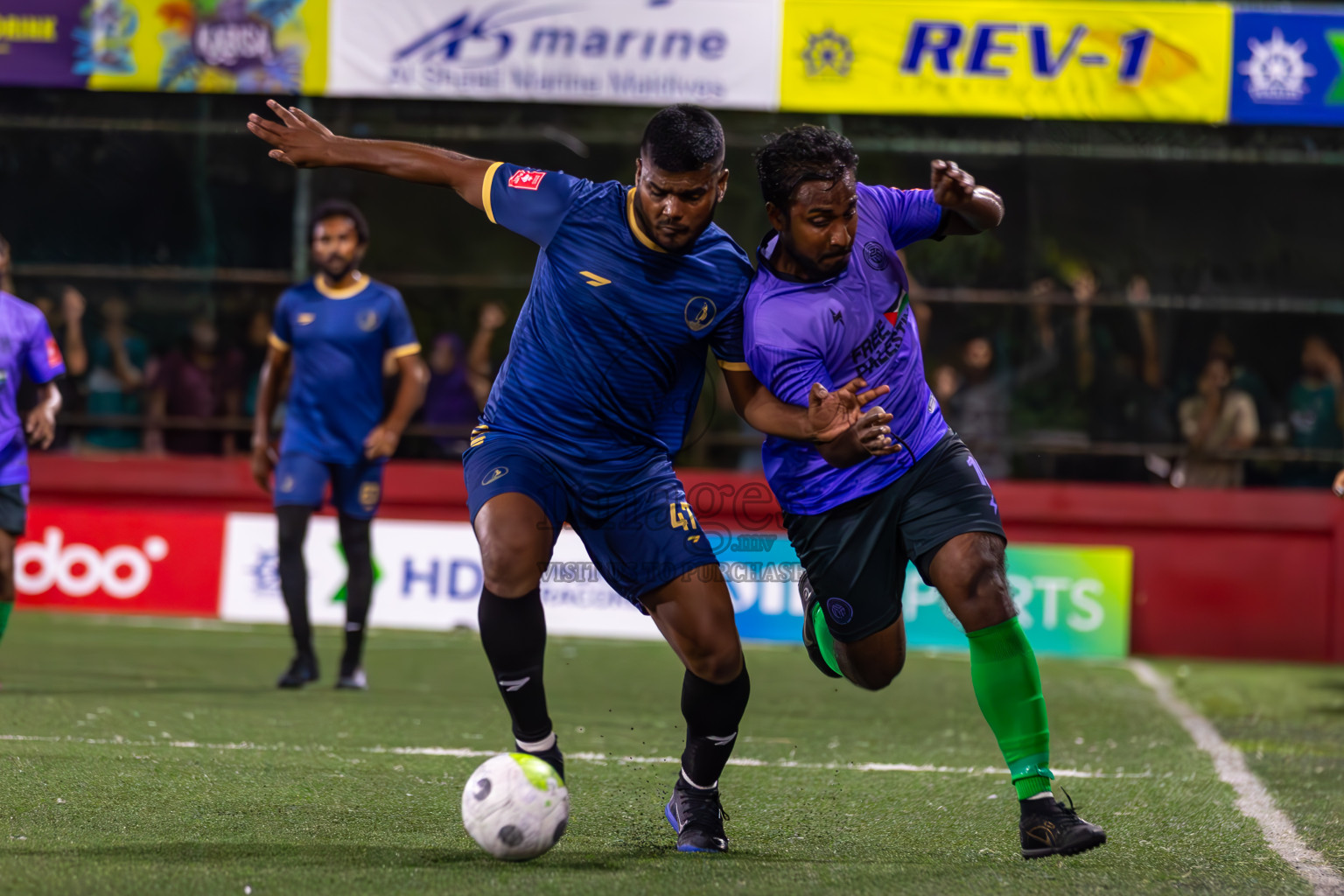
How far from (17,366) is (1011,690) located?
456 cm

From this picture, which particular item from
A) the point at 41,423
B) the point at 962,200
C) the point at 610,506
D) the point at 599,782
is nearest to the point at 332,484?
the point at 41,423

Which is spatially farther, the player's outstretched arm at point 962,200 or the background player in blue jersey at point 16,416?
the background player in blue jersey at point 16,416

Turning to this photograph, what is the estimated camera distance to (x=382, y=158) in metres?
4.20

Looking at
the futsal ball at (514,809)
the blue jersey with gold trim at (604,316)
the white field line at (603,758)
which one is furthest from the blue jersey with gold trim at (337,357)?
the futsal ball at (514,809)

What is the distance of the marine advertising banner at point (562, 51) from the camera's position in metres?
11.5

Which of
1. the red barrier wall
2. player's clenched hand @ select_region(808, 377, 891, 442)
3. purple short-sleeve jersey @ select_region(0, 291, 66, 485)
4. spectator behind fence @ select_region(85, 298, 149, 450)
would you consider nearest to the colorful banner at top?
spectator behind fence @ select_region(85, 298, 149, 450)

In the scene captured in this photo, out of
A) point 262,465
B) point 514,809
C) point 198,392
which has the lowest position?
point 514,809

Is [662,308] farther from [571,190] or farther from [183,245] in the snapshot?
[183,245]

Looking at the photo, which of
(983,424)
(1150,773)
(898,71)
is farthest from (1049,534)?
(1150,773)

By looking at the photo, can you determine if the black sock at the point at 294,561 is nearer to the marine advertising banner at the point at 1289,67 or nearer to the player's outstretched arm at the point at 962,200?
the player's outstretched arm at the point at 962,200

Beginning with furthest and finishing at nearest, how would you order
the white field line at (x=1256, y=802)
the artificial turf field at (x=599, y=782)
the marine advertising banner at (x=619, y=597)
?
the marine advertising banner at (x=619, y=597), the white field line at (x=1256, y=802), the artificial turf field at (x=599, y=782)

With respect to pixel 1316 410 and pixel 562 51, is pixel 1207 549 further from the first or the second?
pixel 562 51

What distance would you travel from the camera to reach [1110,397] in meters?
11.6

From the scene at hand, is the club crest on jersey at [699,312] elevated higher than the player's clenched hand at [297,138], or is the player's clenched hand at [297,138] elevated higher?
the player's clenched hand at [297,138]
